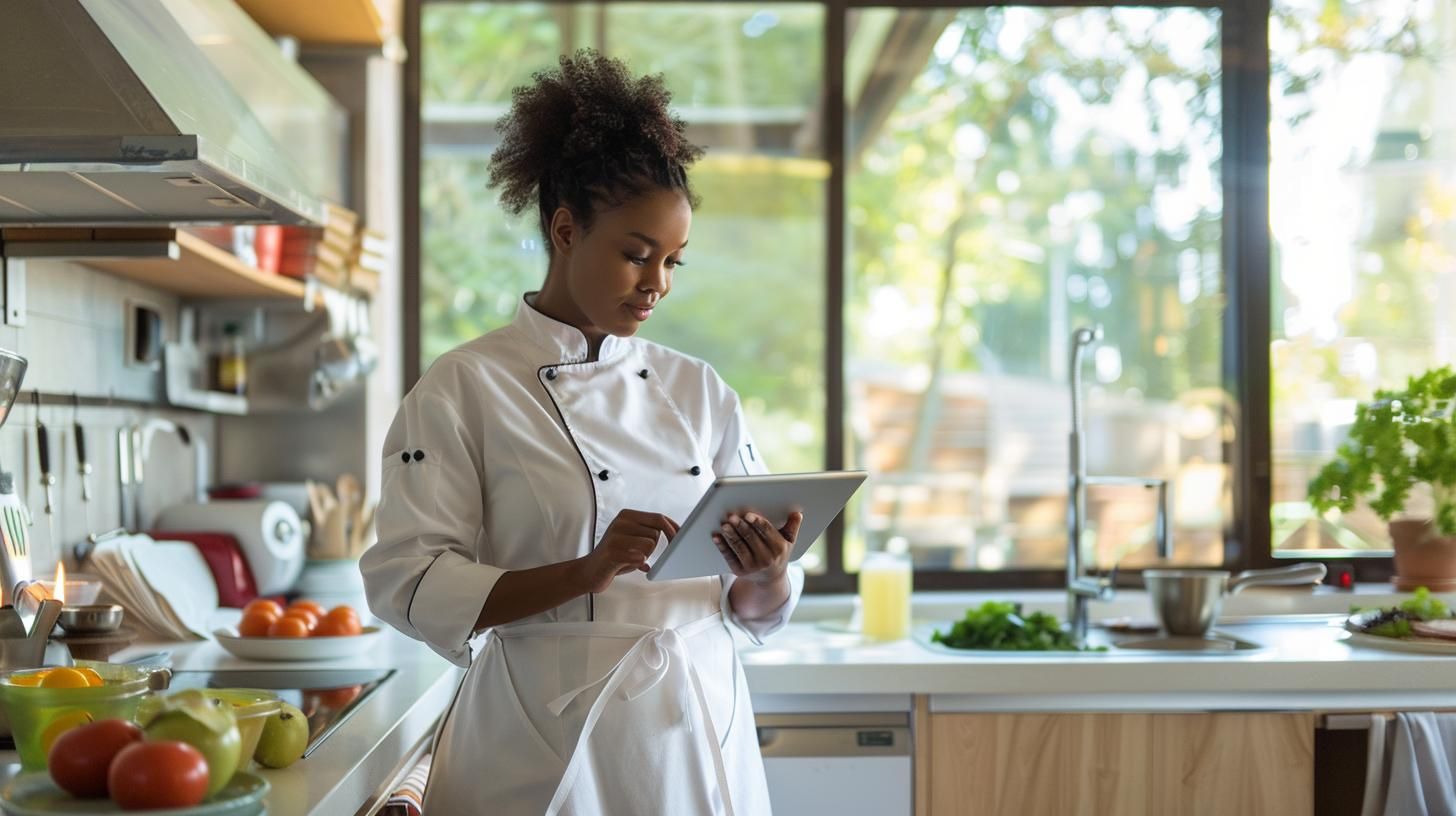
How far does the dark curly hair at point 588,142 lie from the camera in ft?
4.96

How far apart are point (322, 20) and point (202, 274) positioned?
68cm

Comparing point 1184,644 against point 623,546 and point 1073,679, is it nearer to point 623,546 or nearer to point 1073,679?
point 1073,679

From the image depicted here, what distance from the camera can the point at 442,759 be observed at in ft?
5.08

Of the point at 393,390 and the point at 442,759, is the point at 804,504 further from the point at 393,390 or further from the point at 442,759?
the point at 393,390

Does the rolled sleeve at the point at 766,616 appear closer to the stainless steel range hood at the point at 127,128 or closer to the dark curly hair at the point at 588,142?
the dark curly hair at the point at 588,142

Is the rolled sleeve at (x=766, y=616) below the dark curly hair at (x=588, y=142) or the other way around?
below

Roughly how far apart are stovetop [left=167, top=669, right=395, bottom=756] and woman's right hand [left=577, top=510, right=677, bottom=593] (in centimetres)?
44

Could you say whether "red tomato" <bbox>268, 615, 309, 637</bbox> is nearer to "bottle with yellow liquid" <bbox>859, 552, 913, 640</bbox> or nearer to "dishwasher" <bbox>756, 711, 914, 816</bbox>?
"dishwasher" <bbox>756, 711, 914, 816</bbox>

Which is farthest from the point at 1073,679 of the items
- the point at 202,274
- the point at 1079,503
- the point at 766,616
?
the point at 202,274

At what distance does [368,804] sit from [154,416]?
124 cm

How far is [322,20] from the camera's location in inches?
108

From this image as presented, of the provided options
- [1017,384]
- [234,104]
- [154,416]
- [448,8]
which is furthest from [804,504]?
[448,8]

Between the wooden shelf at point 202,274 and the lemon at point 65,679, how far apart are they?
0.79 m

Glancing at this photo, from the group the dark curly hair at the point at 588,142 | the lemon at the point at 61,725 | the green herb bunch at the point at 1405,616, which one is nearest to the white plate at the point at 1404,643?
the green herb bunch at the point at 1405,616
